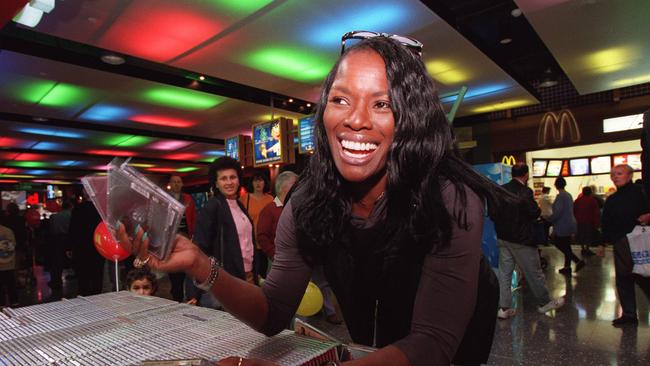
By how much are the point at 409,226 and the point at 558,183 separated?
711 cm

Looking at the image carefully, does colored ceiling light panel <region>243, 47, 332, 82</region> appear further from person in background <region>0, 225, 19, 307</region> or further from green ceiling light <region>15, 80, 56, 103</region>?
person in background <region>0, 225, 19, 307</region>

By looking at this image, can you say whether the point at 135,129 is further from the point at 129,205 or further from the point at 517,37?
the point at 129,205

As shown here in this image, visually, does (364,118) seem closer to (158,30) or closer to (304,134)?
(158,30)

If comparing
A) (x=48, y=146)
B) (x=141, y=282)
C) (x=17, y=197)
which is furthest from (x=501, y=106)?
(x=17, y=197)

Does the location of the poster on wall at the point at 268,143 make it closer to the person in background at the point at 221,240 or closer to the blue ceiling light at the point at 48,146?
the person in background at the point at 221,240

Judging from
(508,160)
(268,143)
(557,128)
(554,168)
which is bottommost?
(554,168)

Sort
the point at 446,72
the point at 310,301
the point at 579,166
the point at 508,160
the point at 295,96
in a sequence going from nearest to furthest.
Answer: the point at 310,301, the point at 446,72, the point at 295,96, the point at 508,160, the point at 579,166

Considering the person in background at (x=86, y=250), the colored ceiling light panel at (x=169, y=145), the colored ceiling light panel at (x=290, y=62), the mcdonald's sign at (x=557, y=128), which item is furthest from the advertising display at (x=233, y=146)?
the mcdonald's sign at (x=557, y=128)

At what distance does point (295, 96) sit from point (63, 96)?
13.3ft

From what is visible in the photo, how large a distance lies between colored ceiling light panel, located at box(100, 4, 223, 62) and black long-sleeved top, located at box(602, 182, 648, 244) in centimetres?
441

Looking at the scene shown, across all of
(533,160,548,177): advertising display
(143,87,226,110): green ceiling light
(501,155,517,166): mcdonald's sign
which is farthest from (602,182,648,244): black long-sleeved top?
(533,160,548,177): advertising display

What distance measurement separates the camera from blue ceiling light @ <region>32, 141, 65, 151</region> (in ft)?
35.3

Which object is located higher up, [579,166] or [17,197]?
[17,197]

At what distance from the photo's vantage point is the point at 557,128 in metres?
9.02
